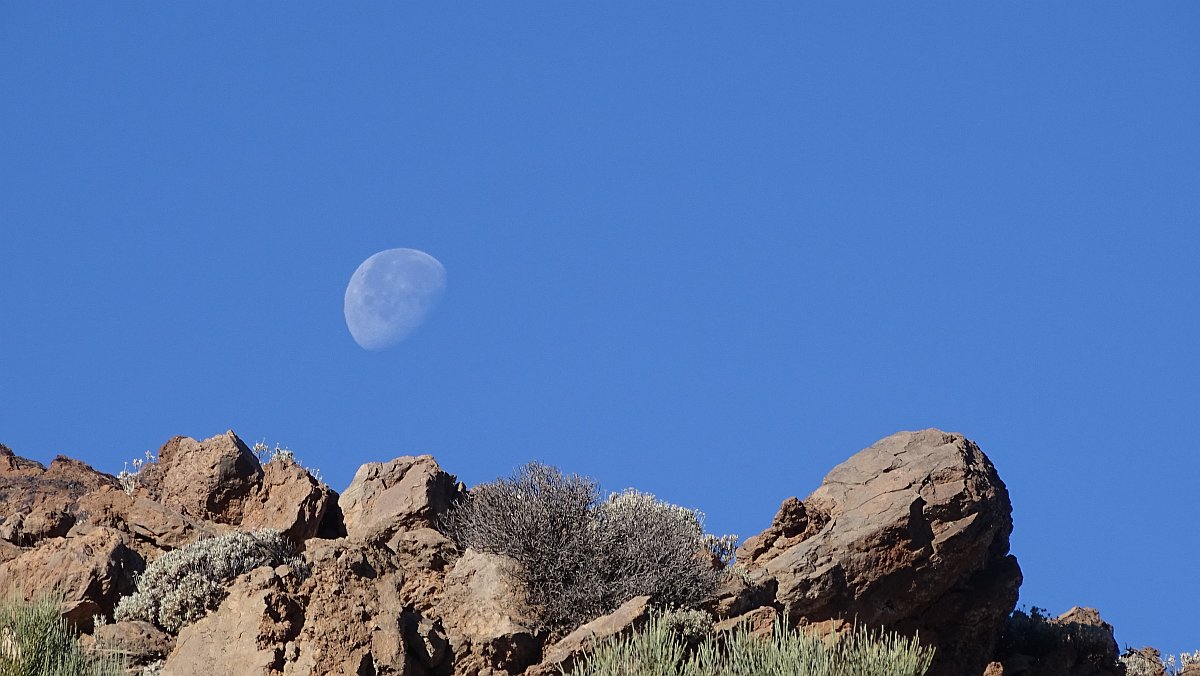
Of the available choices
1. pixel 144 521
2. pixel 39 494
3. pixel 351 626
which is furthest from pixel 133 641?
pixel 39 494

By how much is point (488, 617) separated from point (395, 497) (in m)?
3.43

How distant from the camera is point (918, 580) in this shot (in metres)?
16.2

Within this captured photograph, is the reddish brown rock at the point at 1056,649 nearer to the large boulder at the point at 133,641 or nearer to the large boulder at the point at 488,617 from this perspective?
the large boulder at the point at 488,617

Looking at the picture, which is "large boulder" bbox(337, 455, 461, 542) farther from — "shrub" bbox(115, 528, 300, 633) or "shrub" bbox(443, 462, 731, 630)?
"shrub" bbox(115, 528, 300, 633)

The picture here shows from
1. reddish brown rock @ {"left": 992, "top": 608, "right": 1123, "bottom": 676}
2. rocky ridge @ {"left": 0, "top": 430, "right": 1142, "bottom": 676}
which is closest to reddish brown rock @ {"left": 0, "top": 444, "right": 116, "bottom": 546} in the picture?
rocky ridge @ {"left": 0, "top": 430, "right": 1142, "bottom": 676}

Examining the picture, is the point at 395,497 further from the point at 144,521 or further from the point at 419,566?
Answer: the point at 144,521

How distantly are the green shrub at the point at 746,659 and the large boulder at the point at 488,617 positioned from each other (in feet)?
2.97

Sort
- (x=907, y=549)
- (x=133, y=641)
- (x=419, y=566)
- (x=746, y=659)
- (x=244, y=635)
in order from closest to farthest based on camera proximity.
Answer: (x=746, y=659), (x=244, y=635), (x=133, y=641), (x=419, y=566), (x=907, y=549)

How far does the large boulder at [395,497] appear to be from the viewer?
16.9m

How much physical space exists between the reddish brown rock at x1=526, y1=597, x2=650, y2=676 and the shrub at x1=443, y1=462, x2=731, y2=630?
0.85 meters

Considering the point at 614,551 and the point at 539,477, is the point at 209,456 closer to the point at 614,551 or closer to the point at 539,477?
the point at 539,477

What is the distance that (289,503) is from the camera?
16875 millimetres

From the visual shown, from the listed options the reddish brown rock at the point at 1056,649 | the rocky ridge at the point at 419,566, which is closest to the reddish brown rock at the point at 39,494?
the rocky ridge at the point at 419,566

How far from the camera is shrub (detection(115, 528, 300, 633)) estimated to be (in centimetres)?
1419
